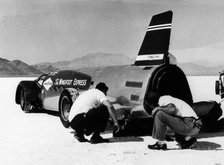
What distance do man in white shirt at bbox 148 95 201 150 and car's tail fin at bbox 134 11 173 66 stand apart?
2.20m

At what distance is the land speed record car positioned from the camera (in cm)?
1041

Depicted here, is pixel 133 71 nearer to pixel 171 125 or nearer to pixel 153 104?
pixel 153 104

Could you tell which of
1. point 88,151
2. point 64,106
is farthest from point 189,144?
point 64,106

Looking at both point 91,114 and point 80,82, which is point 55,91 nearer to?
point 80,82

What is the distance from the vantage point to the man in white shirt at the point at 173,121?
281 inches

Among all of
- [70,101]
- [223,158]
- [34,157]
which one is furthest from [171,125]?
[70,101]

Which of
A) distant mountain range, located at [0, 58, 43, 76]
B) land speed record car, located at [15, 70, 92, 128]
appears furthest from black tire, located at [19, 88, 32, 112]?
distant mountain range, located at [0, 58, 43, 76]

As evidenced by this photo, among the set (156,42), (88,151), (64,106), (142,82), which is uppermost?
(156,42)

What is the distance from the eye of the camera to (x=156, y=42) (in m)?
9.91

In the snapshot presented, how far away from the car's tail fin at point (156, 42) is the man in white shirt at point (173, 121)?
2.20 meters

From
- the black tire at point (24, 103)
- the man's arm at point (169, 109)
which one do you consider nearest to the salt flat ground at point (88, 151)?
the man's arm at point (169, 109)

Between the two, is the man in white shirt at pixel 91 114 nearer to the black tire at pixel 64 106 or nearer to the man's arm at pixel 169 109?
the man's arm at pixel 169 109

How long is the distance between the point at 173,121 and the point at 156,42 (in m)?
3.22

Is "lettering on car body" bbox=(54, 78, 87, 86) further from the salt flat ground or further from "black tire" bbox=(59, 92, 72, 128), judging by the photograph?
the salt flat ground
